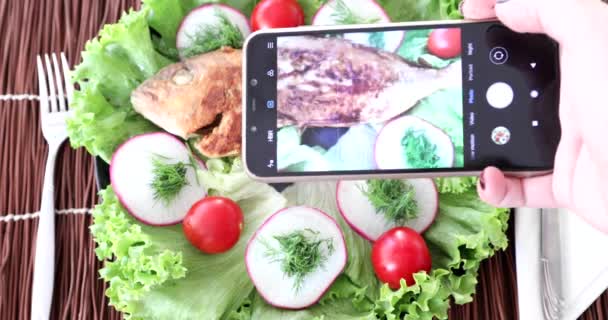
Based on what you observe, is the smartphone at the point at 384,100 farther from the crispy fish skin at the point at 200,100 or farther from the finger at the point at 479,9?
the crispy fish skin at the point at 200,100

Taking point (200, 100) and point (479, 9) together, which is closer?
point (479, 9)

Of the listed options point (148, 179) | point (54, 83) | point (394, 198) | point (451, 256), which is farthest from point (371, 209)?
point (54, 83)

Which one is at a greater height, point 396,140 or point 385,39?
Result: point 385,39

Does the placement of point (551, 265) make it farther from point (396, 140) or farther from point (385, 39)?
point (385, 39)

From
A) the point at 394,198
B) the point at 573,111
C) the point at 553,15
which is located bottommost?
the point at 394,198

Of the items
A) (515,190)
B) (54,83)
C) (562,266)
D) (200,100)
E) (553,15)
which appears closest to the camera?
(553,15)

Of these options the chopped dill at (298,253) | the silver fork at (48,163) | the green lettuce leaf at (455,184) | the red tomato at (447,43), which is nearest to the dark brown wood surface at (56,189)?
the silver fork at (48,163)
